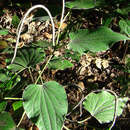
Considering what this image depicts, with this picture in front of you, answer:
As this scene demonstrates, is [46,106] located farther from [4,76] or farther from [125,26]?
[125,26]

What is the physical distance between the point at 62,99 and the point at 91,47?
226 mm

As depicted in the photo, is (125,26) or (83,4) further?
(125,26)

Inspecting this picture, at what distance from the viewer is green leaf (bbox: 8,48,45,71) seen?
907mm

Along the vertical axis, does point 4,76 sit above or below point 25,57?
below

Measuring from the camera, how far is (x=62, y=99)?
707 millimetres

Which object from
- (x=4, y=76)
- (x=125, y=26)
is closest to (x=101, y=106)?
(x=125, y=26)

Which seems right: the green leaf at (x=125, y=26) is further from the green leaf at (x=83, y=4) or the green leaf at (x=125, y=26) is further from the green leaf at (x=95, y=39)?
the green leaf at (x=95, y=39)

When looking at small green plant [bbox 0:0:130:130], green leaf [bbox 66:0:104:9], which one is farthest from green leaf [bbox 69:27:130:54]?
green leaf [bbox 66:0:104:9]

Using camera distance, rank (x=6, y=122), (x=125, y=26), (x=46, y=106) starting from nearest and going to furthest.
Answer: (x=46, y=106)
(x=6, y=122)
(x=125, y=26)

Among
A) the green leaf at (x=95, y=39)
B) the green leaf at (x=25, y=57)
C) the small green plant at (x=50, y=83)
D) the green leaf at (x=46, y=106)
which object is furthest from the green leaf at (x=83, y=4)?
the green leaf at (x=46, y=106)

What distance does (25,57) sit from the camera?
3.08 ft

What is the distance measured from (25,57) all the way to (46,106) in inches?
13.1

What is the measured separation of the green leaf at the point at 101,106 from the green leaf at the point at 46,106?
0.46m

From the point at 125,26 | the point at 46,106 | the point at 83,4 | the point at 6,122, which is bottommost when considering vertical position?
the point at 6,122
